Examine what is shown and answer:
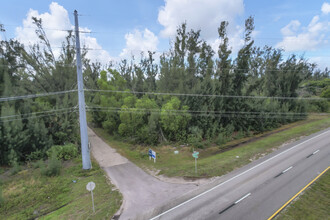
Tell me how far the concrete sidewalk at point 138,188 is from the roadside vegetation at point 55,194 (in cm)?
71

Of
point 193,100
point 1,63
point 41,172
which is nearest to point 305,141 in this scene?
point 193,100

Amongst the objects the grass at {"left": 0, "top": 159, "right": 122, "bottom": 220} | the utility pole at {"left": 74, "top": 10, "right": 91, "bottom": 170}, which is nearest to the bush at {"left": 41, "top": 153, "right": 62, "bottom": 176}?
the grass at {"left": 0, "top": 159, "right": 122, "bottom": 220}

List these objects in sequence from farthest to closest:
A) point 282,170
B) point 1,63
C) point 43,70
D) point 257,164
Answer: point 43,70, point 1,63, point 257,164, point 282,170

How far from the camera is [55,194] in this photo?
1166 centimetres

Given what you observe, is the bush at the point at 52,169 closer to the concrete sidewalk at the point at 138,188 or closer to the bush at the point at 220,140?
the concrete sidewalk at the point at 138,188

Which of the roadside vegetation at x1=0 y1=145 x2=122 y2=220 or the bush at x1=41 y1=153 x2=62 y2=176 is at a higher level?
the bush at x1=41 y1=153 x2=62 y2=176

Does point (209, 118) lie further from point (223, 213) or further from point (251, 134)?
point (223, 213)

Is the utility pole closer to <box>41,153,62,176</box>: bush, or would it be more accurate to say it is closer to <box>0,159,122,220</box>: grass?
<box>0,159,122,220</box>: grass

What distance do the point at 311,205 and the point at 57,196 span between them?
16024 millimetres

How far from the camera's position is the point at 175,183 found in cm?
1266

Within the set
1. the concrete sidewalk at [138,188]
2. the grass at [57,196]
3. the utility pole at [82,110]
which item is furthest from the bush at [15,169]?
the concrete sidewalk at [138,188]

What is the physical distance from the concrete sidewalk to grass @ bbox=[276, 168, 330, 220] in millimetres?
5490

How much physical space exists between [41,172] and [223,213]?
579 inches

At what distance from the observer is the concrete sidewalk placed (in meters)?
9.79
